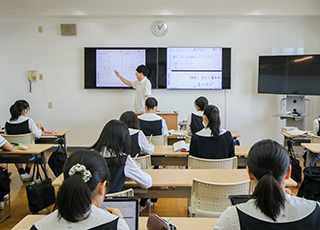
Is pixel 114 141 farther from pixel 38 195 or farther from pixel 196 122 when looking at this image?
pixel 196 122

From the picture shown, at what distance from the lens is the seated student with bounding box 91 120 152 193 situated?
6.67ft

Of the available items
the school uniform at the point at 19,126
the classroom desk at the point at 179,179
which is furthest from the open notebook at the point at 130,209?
the school uniform at the point at 19,126

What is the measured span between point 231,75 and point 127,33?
225 cm

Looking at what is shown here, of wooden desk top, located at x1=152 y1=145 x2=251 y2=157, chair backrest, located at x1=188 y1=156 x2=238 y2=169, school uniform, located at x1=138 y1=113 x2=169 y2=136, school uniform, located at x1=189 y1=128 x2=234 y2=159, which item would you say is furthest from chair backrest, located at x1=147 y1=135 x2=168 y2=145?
chair backrest, located at x1=188 y1=156 x2=238 y2=169

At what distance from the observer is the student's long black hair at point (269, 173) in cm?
117

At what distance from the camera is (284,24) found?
596 cm

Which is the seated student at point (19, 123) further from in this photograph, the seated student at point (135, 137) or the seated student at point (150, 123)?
the seated student at point (135, 137)

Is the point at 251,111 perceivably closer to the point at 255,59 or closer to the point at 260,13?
the point at 255,59

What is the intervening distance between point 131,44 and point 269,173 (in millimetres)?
5197

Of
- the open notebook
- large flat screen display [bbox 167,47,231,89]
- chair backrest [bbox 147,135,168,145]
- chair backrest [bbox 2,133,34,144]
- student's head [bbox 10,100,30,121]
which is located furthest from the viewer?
large flat screen display [bbox 167,47,231,89]

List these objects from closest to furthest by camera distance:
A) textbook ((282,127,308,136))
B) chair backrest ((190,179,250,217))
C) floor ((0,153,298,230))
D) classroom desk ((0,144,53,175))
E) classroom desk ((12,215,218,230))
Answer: classroom desk ((12,215,218,230))
chair backrest ((190,179,250,217))
floor ((0,153,298,230))
classroom desk ((0,144,53,175))
textbook ((282,127,308,136))

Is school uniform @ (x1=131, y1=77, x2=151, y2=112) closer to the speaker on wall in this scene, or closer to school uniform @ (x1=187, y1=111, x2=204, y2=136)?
school uniform @ (x1=187, y1=111, x2=204, y2=136)

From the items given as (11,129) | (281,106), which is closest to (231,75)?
(281,106)

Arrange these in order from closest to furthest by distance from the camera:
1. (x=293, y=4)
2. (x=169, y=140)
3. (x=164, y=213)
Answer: (x=164, y=213) < (x=169, y=140) < (x=293, y=4)
